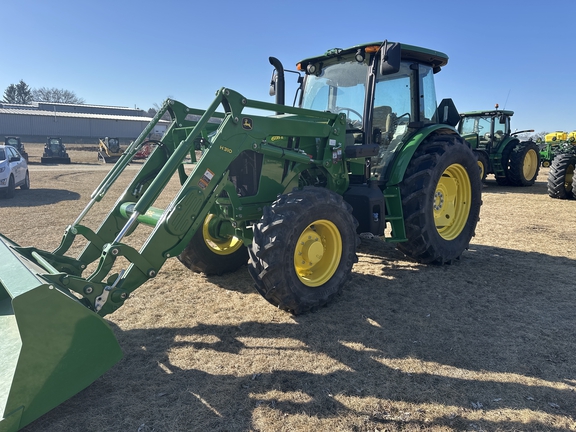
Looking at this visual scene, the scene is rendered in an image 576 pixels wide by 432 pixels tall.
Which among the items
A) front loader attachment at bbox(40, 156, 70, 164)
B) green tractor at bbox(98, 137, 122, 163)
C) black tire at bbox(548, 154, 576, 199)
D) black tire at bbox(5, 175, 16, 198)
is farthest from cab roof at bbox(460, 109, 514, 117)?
front loader attachment at bbox(40, 156, 70, 164)

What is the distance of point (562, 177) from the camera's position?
453 inches

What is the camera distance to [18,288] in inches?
97.8

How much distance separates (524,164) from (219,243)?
13589 millimetres

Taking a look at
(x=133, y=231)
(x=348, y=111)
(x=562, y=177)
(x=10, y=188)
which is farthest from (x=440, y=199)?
(x=10, y=188)

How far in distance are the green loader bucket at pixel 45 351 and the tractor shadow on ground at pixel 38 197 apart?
9841 mm

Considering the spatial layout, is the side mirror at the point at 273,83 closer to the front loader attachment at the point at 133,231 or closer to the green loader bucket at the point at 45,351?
the front loader attachment at the point at 133,231

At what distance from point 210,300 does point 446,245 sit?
3.11 m

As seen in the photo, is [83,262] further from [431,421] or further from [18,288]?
[431,421]

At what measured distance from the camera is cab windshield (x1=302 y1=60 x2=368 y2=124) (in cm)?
517

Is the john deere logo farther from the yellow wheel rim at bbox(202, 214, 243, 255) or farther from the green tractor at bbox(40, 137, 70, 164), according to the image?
the green tractor at bbox(40, 137, 70, 164)

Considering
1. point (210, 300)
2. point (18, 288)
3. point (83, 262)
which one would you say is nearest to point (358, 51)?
point (210, 300)

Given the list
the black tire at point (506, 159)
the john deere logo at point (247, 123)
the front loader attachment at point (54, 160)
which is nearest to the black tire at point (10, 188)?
the john deere logo at point (247, 123)

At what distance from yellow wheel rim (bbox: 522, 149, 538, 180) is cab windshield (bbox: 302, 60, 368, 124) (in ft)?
40.7

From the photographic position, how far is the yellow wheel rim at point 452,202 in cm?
575
